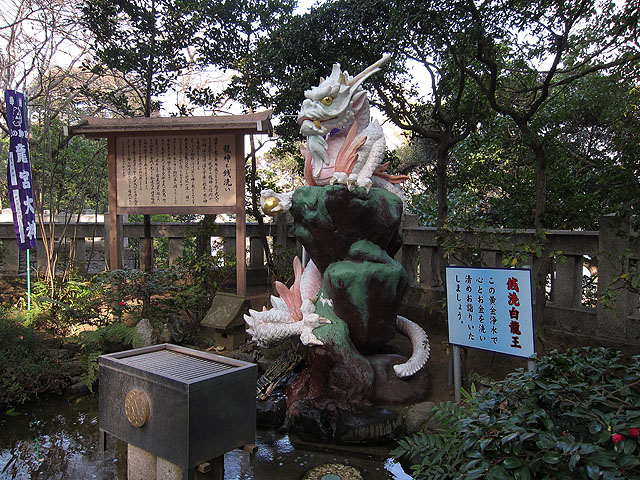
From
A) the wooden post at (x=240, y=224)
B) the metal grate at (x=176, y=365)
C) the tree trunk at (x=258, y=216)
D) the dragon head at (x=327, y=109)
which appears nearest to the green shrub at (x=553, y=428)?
the metal grate at (x=176, y=365)

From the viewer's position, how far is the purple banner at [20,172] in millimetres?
7012

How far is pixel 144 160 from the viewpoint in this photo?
7.59 metres

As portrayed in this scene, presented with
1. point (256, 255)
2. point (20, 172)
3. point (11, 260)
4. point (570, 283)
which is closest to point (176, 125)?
point (20, 172)

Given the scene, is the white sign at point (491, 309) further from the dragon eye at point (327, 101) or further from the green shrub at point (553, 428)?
the dragon eye at point (327, 101)

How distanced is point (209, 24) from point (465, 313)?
7689 mm

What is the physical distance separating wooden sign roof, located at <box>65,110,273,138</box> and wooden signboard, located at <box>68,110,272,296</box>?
0.03m

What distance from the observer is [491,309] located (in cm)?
427

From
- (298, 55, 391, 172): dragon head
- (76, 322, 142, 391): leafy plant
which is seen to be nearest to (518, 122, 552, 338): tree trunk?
(298, 55, 391, 172): dragon head

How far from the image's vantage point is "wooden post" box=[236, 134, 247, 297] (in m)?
7.35

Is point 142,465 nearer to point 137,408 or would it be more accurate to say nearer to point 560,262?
point 137,408

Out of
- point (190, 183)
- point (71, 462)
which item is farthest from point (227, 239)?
point (71, 462)

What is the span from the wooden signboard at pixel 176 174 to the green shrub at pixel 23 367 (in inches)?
64.7

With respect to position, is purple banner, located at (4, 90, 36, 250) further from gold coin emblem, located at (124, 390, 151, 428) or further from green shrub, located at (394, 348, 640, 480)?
green shrub, located at (394, 348, 640, 480)

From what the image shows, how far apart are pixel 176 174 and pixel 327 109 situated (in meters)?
3.30
